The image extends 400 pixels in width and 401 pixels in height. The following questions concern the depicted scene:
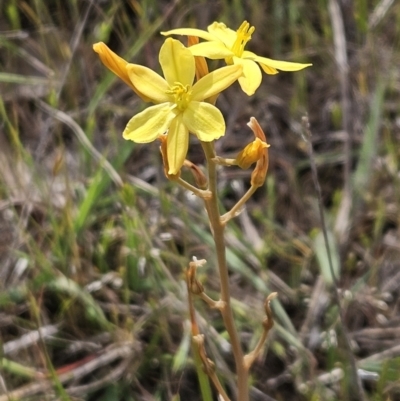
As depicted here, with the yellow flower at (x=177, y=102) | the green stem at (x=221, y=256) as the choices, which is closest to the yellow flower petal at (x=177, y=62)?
the yellow flower at (x=177, y=102)

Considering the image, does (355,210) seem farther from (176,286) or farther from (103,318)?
(103,318)

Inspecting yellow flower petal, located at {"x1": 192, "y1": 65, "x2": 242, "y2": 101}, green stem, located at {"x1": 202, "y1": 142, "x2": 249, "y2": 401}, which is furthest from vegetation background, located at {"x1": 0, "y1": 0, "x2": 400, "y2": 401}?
yellow flower petal, located at {"x1": 192, "y1": 65, "x2": 242, "y2": 101}

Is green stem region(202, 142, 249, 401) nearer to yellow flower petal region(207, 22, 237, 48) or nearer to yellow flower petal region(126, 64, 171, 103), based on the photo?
yellow flower petal region(126, 64, 171, 103)

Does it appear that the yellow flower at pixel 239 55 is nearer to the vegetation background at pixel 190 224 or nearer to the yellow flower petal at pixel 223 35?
Result: the yellow flower petal at pixel 223 35

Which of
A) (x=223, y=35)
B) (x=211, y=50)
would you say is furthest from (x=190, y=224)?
(x=211, y=50)

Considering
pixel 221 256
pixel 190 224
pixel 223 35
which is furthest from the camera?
pixel 190 224

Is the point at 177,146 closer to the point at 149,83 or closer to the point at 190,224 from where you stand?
→ the point at 149,83
